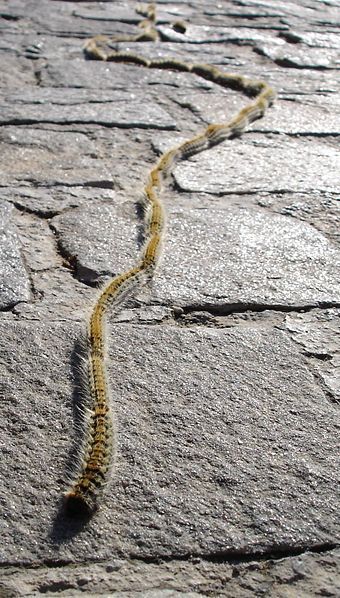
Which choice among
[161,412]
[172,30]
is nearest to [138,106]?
[172,30]

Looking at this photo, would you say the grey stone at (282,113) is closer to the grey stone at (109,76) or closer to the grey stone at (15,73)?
the grey stone at (109,76)

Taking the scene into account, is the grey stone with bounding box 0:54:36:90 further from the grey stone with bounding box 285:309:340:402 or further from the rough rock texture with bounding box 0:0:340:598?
the grey stone with bounding box 285:309:340:402

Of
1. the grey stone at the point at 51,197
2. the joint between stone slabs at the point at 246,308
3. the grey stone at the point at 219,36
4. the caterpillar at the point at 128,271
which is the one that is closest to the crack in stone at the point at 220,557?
the caterpillar at the point at 128,271

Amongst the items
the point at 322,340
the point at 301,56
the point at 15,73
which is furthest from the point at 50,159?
the point at 301,56

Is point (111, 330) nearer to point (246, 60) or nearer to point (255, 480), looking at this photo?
point (255, 480)

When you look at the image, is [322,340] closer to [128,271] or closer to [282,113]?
[128,271]
